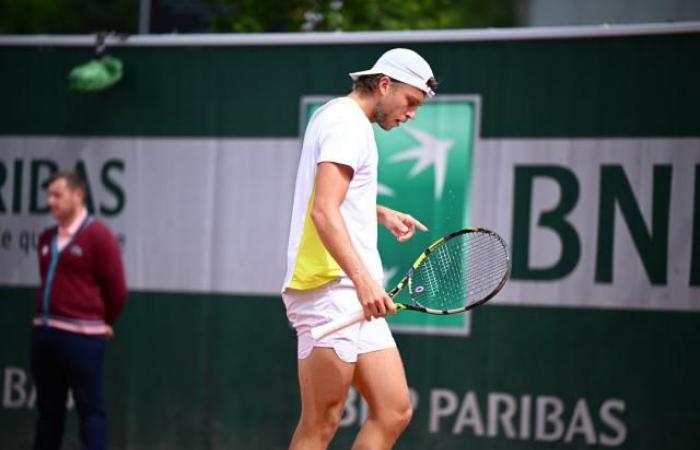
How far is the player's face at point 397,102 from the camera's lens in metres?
5.19

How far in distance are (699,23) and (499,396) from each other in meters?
2.36

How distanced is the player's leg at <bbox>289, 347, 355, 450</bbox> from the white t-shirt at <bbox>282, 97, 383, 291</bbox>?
29 cm

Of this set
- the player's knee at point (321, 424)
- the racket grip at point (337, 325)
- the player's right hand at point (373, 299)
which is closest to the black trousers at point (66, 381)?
the player's knee at point (321, 424)

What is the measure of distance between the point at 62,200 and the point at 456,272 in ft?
7.99

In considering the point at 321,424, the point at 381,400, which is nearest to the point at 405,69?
the point at 381,400

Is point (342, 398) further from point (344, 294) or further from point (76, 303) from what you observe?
point (76, 303)

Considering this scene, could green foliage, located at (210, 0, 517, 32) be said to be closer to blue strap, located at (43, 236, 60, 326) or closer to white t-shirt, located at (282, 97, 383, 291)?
blue strap, located at (43, 236, 60, 326)

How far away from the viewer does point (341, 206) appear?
505cm

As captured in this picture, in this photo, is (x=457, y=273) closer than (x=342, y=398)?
No

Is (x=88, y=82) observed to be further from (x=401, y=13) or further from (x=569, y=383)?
(x=401, y=13)

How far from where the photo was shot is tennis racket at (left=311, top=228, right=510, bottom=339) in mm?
5430

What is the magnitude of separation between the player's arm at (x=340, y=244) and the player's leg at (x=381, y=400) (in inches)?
12.5

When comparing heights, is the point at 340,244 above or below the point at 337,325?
above

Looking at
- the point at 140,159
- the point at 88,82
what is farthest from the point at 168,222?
the point at 88,82
